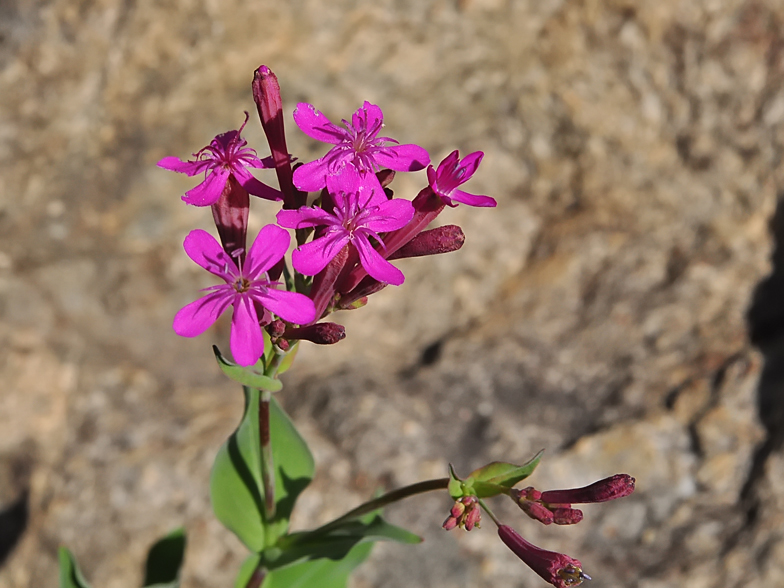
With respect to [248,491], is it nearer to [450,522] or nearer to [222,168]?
[450,522]

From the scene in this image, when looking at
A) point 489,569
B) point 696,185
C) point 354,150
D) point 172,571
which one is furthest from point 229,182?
point 696,185

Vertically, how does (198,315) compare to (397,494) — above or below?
above

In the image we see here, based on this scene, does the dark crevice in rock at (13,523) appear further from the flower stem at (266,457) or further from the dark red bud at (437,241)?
the dark red bud at (437,241)

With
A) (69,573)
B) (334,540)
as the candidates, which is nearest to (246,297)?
(334,540)

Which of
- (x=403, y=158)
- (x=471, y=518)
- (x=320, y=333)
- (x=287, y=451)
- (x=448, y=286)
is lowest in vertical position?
(x=471, y=518)

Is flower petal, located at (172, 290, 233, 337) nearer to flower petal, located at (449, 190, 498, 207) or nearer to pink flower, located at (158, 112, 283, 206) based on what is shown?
pink flower, located at (158, 112, 283, 206)

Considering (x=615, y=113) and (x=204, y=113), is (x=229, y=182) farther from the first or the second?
(x=615, y=113)
